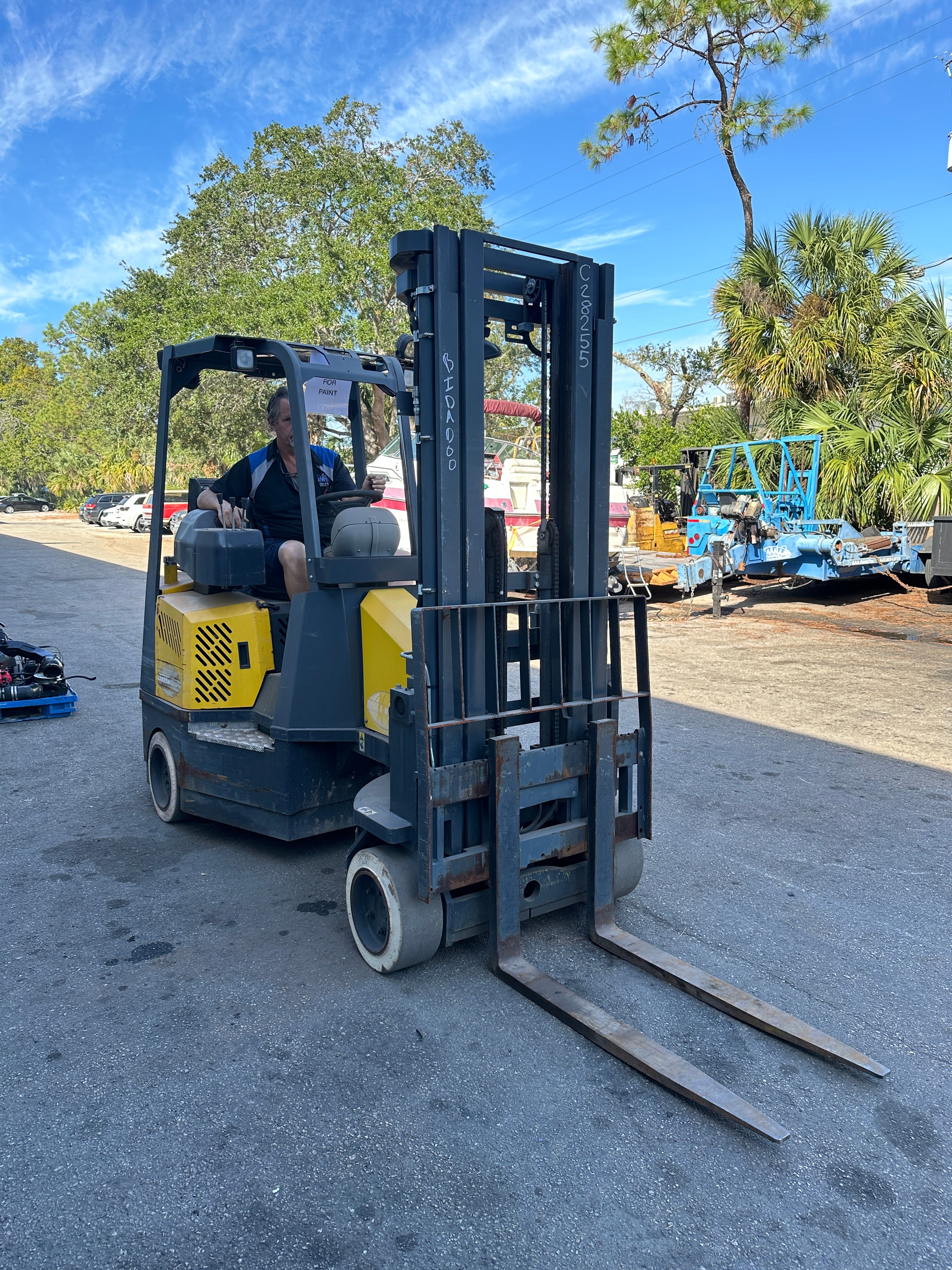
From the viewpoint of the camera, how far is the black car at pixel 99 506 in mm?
43844

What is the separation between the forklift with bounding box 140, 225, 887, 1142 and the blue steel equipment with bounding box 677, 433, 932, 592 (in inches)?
417

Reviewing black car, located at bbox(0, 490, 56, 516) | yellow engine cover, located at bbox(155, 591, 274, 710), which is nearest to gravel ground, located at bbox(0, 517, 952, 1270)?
yellow engine cover, located at bbox(155, 591, 274, 710)

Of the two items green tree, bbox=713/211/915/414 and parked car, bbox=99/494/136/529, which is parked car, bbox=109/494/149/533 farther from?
green tree, bbox=713/211/915/414

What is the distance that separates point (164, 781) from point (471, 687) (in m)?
2.57

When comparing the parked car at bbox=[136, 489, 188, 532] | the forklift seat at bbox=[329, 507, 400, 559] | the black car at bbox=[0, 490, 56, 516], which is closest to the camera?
the forklift seat at bbox=[329, 507, 400, 559]

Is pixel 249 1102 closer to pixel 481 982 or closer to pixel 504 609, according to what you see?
pixel 481 982

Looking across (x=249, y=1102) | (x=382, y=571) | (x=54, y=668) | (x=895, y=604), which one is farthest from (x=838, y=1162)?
(x=895, y=604)

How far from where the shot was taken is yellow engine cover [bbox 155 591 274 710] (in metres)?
4.60

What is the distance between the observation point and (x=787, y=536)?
47.0 feet

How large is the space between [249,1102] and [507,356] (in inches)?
1065

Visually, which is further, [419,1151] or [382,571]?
[382,571]

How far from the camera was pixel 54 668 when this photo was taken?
25.6ft

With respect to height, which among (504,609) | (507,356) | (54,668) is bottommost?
(54,668)

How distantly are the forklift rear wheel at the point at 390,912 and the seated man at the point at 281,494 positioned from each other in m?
1.59
